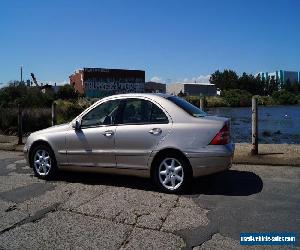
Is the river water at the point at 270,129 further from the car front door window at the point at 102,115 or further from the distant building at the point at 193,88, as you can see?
the distant building at the point at 193,88

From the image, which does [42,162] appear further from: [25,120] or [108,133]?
[25,120]

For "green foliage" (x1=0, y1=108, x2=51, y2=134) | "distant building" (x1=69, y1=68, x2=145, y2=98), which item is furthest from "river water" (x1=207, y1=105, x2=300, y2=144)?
"distant building" (x1=69, y1=68, x2=145, y2=98)

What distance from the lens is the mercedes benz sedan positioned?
22.7ft

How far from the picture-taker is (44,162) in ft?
28.2

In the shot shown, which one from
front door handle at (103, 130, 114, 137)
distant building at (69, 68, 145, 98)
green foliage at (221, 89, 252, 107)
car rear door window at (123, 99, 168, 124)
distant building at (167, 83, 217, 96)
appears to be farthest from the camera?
distant building at (167, 83, 217, 96)

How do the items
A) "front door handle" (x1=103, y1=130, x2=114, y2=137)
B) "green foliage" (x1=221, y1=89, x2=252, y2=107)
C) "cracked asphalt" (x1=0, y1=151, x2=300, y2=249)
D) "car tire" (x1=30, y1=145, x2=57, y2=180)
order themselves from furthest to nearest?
"green foliage" (x1=221, y1=89, x2=252, y2=107) < "car tire" (x1=30, y1=145, x2=57, y2=180) < "front door handle" (x1=103, y1=130, x2=114, y2=137) < "cracked asphalt" (x1=0, y1=151, x2=300, y2=249)

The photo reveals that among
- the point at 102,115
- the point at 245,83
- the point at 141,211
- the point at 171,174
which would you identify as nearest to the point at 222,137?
the point at 171,174

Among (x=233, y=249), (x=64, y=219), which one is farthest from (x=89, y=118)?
(x=233, y=249)

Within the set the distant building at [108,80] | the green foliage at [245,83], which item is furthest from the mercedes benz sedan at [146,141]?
the green foliage at [245,83]

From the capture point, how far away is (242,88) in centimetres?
13788

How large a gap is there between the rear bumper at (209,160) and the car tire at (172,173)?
13 centimetres

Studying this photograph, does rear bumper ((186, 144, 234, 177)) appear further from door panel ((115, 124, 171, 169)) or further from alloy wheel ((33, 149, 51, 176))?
alloy wheel ((33, 149, 51, 176))

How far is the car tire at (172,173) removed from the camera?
22.9 feet

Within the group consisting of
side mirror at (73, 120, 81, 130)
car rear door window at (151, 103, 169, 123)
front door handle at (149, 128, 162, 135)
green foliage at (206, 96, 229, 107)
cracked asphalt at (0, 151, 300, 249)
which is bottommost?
cracked asphalt at (0, 151, 300, 249)
